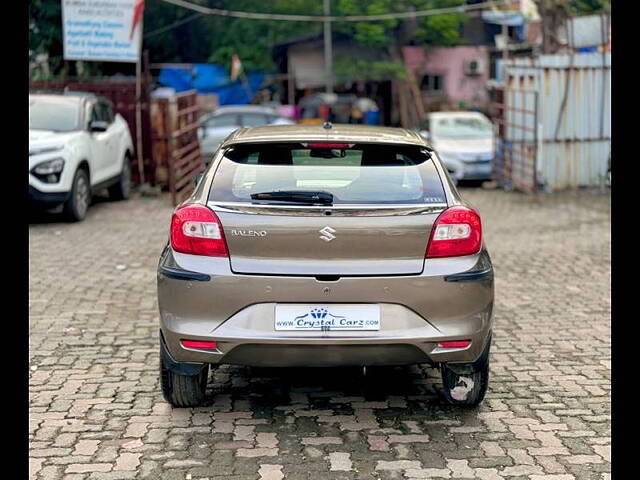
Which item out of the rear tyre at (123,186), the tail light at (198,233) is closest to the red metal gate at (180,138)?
the rear tyre at (123,186)

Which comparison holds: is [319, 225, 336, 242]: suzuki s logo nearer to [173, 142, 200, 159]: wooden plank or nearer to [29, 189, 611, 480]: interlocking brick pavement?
[29, 189, 611, 480]: interlocking brick pavement

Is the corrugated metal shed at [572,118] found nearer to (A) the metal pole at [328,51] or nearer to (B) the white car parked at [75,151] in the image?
(B) the white car parked at [75,151]

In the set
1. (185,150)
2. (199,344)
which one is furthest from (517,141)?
(199,344)

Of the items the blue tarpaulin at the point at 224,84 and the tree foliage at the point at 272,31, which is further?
the tree foliage at the point at 272,31

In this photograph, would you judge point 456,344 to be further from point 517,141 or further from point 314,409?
point 517,141

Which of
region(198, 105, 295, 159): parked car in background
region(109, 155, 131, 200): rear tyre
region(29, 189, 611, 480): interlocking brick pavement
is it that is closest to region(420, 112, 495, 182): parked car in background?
region(198, 105, 295, 159): parked car in background

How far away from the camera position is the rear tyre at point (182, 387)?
205 inches

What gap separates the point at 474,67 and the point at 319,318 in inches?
1475

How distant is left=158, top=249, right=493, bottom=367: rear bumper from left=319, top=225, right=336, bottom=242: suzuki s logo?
8.6 inches

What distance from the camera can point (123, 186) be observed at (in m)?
15.3

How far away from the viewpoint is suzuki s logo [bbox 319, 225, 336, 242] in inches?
186

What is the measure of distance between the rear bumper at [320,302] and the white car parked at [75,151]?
25.7 ft

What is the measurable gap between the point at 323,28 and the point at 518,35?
27.9 ft

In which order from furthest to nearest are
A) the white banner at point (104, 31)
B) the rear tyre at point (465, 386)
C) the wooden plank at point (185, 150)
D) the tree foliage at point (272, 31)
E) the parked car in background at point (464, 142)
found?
the tree foliage at point (272, 31), the parked car in background at point (464, 142), the white banner at point (104, 31), the wooden plank at point (185, 150), the rear tyre at point (465, 386)
